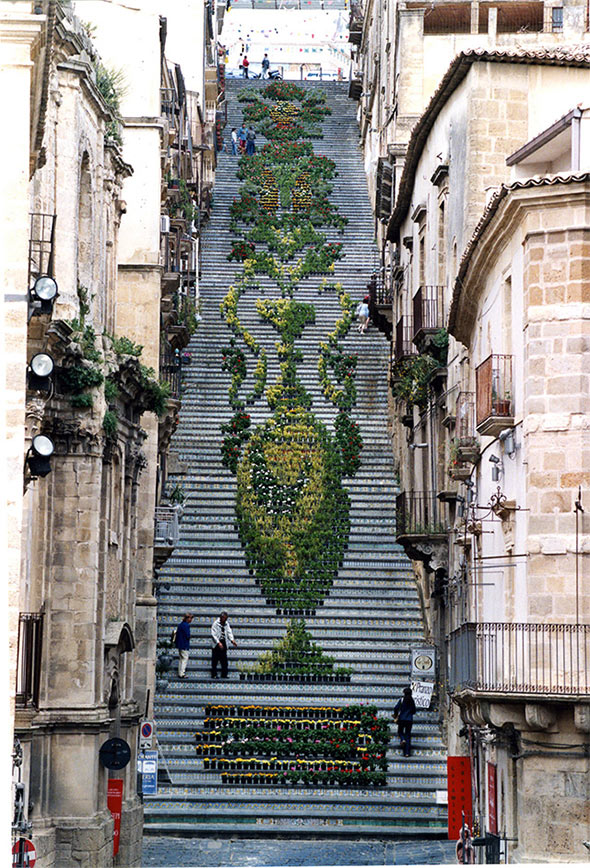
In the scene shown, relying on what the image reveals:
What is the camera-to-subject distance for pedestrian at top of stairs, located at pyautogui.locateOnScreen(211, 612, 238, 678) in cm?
3375

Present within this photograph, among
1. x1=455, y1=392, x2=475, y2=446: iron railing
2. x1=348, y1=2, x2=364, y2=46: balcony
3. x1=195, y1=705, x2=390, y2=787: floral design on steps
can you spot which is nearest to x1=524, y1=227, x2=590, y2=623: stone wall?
x1=455, y1=392, x2=475, y2=446: iron railing

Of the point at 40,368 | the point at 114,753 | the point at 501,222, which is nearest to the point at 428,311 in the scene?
the point at 501,222

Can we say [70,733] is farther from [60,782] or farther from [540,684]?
[540,684]

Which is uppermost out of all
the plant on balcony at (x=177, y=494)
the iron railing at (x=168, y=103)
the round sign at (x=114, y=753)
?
the iron railing at (x=168, y=103)

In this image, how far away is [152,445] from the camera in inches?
1345

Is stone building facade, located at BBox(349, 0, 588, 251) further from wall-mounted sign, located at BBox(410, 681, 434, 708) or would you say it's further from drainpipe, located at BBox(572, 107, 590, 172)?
drainpipe, located at BBox(572, 107, 590, 172)

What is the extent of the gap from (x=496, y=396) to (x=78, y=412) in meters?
7.17

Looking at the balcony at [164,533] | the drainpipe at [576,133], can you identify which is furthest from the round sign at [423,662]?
the drainpipe at [576,133]

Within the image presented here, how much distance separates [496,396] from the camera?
2098 centimetres

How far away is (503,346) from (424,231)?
13976 mm

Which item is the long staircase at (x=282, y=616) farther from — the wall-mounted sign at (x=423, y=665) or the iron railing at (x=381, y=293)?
the iron railing at (x=381, y=293)

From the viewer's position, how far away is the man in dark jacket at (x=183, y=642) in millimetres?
33719

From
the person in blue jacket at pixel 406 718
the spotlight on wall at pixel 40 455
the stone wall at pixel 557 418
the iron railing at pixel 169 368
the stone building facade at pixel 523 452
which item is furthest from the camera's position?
the iron railing at pixel 169 368

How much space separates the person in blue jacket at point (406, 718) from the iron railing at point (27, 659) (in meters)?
11.2
